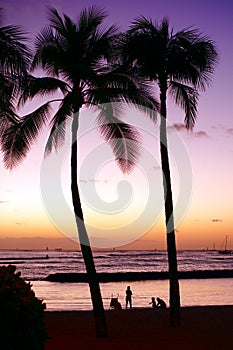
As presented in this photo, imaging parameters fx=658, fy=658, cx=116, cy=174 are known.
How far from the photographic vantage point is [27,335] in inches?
404

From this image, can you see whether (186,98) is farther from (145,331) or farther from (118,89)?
(145,331)

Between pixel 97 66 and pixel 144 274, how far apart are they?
253 feet

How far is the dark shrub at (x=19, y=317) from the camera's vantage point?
1002 centimetres

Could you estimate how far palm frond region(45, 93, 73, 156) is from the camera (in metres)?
19.6

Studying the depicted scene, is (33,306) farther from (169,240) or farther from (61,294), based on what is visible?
(61,294)

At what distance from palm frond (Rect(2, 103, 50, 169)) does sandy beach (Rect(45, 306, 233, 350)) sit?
220 inches

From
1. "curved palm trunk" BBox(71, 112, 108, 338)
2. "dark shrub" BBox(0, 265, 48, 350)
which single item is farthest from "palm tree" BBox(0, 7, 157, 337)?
"dark shrub" BBox(0, 265, 48, 350)

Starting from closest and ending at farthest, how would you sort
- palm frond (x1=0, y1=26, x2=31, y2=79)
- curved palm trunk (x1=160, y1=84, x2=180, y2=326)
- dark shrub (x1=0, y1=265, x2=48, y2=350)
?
dark shrub (x1=0, y1=265, x2=48, y2=350) → palm frond (x1=0, y1=26, x2=31, y2=79) → curved palm trunk (x1=160, y1=84, x2=180, y2=326)

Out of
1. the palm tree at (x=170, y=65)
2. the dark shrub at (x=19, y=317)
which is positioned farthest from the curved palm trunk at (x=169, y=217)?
the dark shrub at (x=19, y=317)

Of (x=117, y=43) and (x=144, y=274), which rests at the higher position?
(x=117, y=43)

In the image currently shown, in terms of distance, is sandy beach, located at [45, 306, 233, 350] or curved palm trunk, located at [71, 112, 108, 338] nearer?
sandy beach, located at [45, 306, 233, 350]

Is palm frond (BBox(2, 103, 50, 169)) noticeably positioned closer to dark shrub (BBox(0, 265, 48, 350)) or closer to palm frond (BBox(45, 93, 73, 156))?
palm frond (BBox(45, 93, 73, 156))

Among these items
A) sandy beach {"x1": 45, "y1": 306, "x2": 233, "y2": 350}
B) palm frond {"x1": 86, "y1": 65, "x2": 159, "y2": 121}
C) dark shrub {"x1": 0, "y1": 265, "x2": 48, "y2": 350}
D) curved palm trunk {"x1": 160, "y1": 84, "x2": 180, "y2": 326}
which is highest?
palm frond {"x1": 86, "y1": 65, "x2": 159, "y2": 121}

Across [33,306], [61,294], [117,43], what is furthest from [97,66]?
[61,294]
